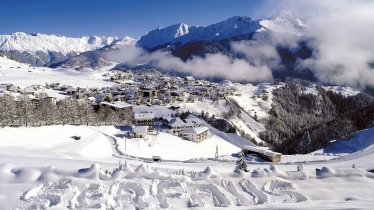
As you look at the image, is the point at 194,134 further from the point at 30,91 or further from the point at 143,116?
the point at 30,91

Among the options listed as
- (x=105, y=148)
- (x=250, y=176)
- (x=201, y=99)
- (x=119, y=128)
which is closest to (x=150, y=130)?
(x=119, y=128)

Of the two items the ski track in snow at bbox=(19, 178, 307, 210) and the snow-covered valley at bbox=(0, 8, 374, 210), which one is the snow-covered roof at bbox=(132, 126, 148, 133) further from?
the ski track in snow at bbox=(19, 178, 307, 210)

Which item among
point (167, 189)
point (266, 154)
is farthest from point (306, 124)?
point (167, 189)

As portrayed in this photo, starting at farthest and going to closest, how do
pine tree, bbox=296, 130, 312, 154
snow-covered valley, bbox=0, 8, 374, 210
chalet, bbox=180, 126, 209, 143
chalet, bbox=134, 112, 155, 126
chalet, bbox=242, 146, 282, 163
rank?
chalet, bbox=134, 112, 155, 126 → pine tree, bbox=296, 130, 312, 154 → chalet, bbox=180, 126, 209, 143 → chalet, bbox=242, 146, 282, 163 → snow-covered valley, bbox=0, 8, 374, 210

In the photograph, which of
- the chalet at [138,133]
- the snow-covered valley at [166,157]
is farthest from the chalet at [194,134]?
the chalet at [138,133]

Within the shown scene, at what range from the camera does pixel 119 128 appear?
74375 millimetres

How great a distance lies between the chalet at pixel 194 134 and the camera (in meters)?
76.9

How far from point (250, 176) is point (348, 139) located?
45.2 metres

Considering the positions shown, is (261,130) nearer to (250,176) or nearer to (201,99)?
(201,99)

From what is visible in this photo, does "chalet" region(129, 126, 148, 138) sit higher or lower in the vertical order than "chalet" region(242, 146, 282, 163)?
higher

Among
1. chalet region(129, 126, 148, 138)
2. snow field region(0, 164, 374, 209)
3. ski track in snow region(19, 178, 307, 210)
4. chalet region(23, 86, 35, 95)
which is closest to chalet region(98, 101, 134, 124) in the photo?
chalet region(129, 126, 148, 138)

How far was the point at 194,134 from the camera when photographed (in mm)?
77125

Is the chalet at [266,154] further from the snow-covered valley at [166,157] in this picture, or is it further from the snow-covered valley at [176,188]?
the snow-covered valley at [176,188]

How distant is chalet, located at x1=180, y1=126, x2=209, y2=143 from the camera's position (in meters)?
76.9
